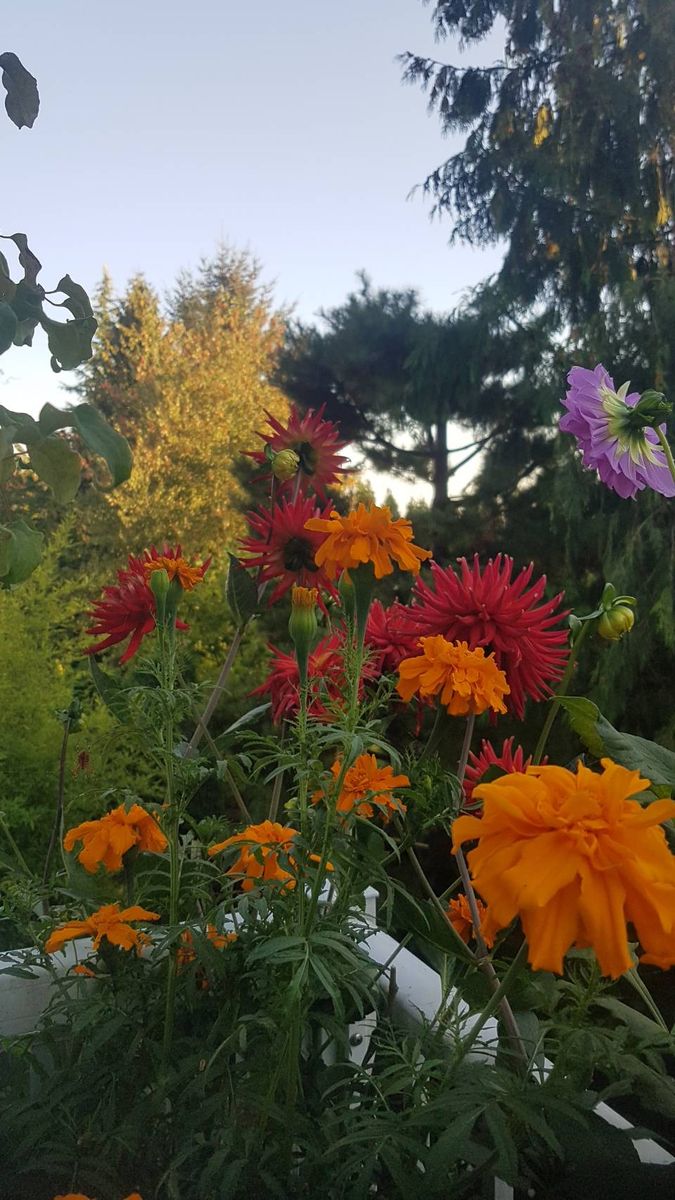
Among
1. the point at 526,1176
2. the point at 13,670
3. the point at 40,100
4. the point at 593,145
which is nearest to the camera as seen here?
the point at 526,1176

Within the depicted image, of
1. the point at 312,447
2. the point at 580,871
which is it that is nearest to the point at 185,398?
the point at 312,447

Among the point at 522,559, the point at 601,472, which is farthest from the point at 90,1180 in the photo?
the point at 522,559

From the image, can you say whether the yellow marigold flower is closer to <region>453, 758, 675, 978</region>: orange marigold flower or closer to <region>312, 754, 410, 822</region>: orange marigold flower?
<region>312, 754, 410, 822</region>: orange marigold flower

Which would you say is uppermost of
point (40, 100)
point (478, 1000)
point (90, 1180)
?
point (40, 100)

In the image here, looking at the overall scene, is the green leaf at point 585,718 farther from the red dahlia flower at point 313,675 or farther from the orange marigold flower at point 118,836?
the orange marigold flower at point 118,836

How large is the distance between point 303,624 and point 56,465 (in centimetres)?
19

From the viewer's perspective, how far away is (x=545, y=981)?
582mm

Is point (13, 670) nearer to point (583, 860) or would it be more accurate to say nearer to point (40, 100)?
point (40, 100)

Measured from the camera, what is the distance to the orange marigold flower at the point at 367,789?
0.53 meters

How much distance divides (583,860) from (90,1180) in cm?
39

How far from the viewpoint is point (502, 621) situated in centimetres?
63

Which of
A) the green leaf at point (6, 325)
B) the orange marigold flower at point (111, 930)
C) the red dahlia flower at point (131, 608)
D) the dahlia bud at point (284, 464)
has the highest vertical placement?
the green leaf at point (6, 325)

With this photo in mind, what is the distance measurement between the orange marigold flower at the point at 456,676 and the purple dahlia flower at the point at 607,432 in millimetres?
233

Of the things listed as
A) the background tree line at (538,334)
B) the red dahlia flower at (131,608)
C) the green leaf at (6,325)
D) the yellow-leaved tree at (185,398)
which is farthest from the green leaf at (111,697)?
the yellow-leaved tree at (185,398)
